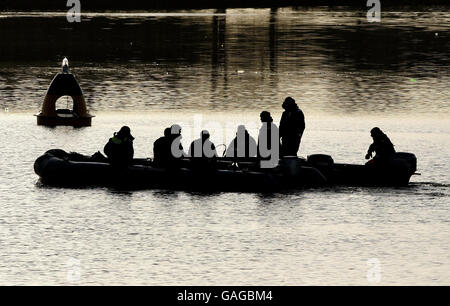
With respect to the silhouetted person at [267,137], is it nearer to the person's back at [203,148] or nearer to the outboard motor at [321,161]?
the outboard motor at [321,161]

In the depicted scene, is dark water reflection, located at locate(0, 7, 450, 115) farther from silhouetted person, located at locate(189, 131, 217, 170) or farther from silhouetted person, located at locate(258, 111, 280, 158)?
silhouetted person, located at locate(189, 131, 217, 170)

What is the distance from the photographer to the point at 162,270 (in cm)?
2138

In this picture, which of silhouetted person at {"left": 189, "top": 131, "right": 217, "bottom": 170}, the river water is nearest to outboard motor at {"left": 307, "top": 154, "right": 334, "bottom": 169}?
the river water

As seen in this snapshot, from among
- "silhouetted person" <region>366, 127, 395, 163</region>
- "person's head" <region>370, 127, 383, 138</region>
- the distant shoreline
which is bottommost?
"silhouetted person" <region>366, 127, 395, 163</region>

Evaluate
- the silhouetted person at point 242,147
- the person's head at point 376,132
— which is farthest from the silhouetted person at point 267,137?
the person's head at point 376,132

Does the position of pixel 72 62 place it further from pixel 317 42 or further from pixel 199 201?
pixel 199 201

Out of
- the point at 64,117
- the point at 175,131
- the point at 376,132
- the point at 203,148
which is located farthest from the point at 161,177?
the point at 64,117

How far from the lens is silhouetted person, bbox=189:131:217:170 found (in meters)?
28.1

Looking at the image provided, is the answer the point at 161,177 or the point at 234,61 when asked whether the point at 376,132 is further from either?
the point at 234,61

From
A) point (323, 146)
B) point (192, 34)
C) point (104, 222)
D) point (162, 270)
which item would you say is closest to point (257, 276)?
point (162, 270)

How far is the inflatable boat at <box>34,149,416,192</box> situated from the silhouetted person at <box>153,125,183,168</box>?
0.18m

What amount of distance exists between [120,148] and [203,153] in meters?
1.97

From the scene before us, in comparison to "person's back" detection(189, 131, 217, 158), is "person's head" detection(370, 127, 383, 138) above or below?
above

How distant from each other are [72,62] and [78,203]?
37521 millimetres
